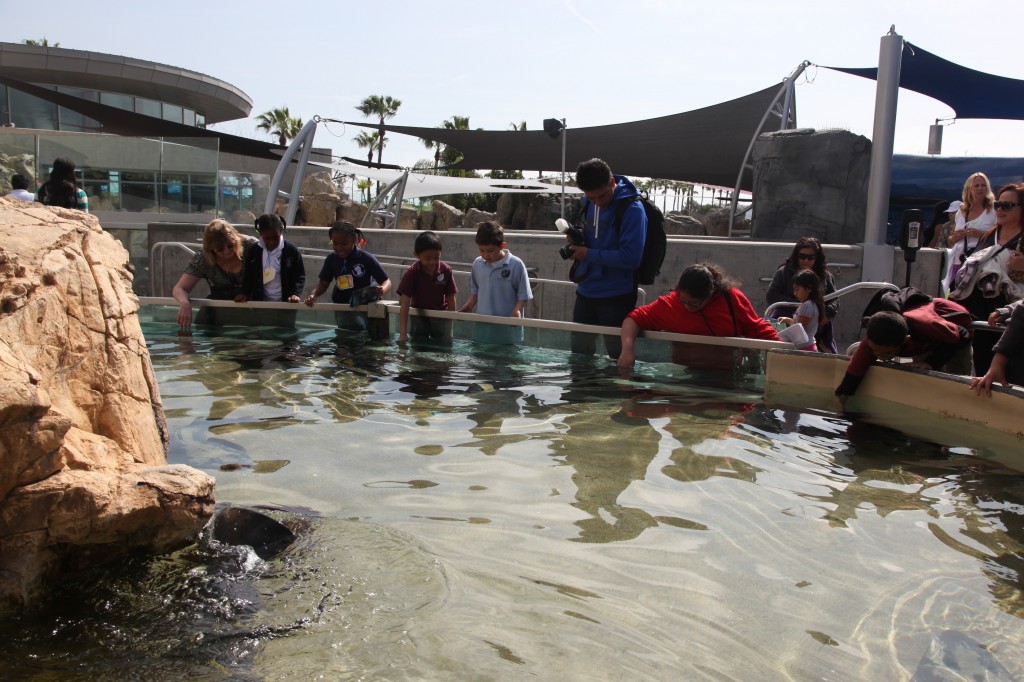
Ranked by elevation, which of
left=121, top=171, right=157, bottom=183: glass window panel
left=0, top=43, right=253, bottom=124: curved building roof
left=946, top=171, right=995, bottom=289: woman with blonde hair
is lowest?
left=946, top=171, right=995, bottom=289: woman with blonde hair

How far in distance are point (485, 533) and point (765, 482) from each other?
60.0 inches

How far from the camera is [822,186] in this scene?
1316 cm

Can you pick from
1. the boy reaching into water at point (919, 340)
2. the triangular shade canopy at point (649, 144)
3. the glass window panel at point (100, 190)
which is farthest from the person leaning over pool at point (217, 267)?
the triangular shade canopy at point (649, 144)

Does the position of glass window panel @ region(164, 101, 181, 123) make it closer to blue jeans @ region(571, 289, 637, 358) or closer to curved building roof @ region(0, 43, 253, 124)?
curved building roof @ region(0, 43, 253, 124)

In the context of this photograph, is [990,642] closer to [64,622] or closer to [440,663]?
[440,663]

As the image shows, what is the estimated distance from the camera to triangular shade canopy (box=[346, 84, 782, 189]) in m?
18.5

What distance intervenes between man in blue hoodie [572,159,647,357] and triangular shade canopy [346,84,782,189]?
461 inches

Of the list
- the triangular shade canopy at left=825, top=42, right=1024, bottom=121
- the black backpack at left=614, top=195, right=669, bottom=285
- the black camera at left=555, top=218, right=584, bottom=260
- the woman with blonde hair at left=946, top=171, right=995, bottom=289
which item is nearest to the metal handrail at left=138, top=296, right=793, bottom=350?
the black backpack at left=614, top=195, right=669, bottom=285

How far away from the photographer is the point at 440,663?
7.75ft

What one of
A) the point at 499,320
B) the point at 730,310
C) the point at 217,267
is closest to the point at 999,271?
the point at 730,310

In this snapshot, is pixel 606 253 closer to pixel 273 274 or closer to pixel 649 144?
pixel 273 274

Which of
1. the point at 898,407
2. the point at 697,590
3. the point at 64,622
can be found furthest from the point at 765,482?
the point at 64,622

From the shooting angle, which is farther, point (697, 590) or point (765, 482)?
point (765, 482)

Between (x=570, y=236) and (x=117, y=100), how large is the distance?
34.1 meters
